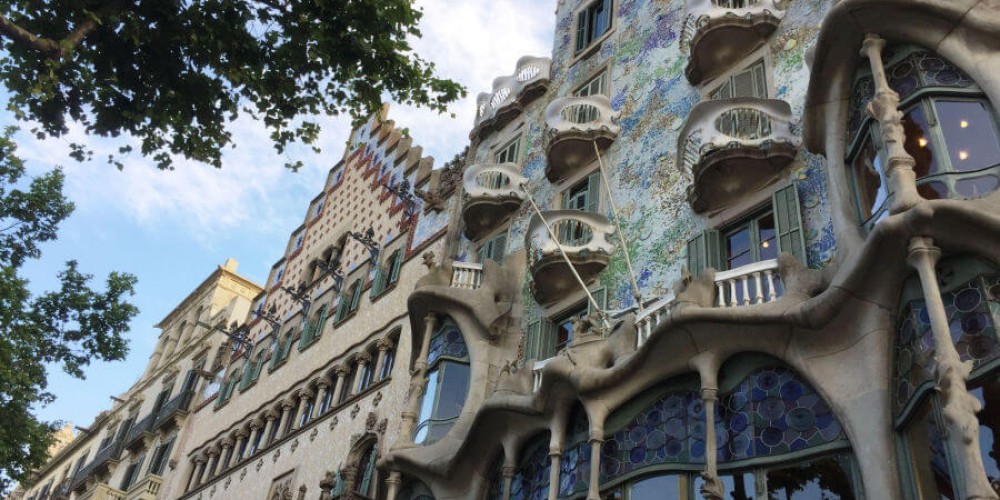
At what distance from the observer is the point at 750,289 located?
1133 centimetres

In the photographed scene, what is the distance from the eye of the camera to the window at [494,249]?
1880 cm

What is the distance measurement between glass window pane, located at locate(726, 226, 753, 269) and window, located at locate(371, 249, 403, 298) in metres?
11.0

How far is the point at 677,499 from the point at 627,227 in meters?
6.13

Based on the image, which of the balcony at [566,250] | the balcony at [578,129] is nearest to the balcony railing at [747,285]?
the balcony at [566,250]

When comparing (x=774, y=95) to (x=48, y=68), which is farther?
(x=774, y=95)

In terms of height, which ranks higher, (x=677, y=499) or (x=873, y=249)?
(x=873, y=249)

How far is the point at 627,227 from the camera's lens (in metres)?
15.3

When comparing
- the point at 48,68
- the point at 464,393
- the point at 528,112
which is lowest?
the point at 464,393

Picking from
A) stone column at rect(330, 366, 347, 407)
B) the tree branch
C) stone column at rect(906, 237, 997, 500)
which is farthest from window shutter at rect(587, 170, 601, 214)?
the tree branch

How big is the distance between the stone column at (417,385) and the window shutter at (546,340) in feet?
8.06

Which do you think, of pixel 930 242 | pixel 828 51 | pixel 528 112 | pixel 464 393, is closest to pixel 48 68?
pixel 464 393

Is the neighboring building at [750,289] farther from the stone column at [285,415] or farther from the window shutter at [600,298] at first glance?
the stone column at [285,415]

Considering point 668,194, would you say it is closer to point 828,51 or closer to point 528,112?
point 828,51

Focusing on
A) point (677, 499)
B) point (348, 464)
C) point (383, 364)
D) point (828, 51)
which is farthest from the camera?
point (383, 364)
